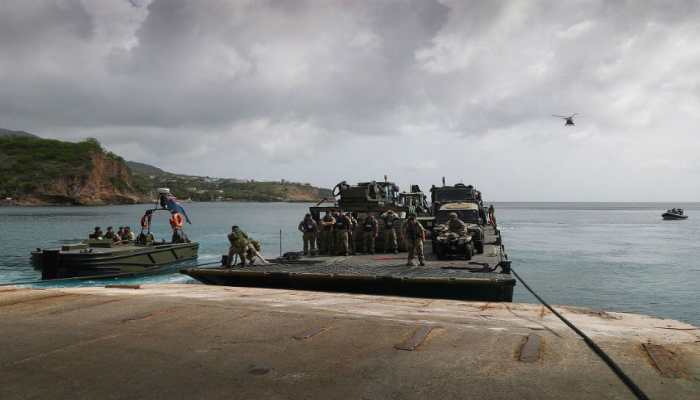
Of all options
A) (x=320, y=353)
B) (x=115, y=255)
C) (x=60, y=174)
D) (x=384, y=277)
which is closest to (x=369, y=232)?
(x=384, y=277)

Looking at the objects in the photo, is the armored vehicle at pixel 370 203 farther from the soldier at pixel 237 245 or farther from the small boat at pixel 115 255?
the small boat at pixel 115 255

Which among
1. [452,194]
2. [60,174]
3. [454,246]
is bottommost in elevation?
[454,246]

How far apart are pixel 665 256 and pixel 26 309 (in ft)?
120

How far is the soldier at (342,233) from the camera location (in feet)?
61.6

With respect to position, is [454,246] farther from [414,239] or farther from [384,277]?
[384,277]

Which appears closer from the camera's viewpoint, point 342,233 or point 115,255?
point 342,233

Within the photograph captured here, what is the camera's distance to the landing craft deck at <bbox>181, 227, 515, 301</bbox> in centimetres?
1285

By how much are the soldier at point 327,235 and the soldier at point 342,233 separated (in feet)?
0.96

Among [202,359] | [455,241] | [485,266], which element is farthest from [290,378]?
[455,241]

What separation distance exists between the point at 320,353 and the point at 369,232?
44.8 ft

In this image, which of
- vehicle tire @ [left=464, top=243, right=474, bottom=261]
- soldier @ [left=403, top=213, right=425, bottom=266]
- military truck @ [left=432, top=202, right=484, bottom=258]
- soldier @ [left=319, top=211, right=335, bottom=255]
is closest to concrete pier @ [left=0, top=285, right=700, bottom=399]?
soldier @ [left=403, top=213, right=425, bottom=266]

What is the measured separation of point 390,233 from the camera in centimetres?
1991

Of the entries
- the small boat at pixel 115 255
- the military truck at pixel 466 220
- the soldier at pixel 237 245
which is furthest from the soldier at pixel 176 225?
the military truck at pixel 466 220

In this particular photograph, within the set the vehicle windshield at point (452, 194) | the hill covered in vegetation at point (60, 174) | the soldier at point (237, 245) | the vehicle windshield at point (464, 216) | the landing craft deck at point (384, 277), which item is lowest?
the landing craft deck at point (384, 277)
